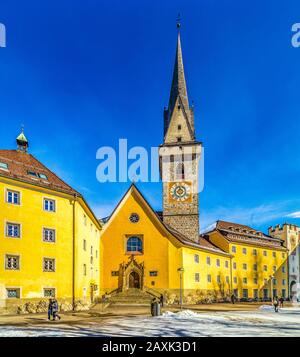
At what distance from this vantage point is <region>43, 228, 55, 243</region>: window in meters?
23.7

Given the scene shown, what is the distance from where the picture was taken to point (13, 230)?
858 inches

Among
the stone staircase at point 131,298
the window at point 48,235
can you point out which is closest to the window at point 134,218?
the stone staircase at point 131,298

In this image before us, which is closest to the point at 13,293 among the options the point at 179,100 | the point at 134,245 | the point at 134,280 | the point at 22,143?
the point at 22,143

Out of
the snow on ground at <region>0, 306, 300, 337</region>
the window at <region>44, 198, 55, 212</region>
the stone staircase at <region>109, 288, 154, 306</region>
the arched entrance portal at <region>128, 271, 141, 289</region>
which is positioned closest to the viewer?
the snow on ground at <region>0, 306, 300, 337</region>

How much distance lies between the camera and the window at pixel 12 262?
21.2m

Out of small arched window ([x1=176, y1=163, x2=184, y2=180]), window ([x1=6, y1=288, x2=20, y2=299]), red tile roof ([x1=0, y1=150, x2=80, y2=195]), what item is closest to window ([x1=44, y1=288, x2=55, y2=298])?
window ([x1=6, y1=288, x2=20, y2=299])

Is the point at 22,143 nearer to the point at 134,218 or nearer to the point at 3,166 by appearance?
the point at 3,166

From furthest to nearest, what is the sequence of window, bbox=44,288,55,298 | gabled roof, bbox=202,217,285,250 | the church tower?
gabled roof, bbox=202,217,285,250 < the church tower < window, bbox=44,288,55,298

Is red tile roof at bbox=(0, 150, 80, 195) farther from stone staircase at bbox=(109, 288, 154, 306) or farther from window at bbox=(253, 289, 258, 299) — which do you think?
window at bbox=(253, 289, 258, 299)

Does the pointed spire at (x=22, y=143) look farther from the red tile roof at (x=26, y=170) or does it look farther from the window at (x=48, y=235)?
the window at (x=48, y=235)

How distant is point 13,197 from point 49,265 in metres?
5.00

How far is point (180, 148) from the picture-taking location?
151 ft
